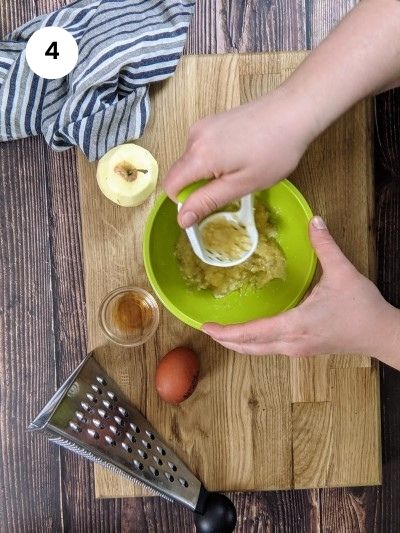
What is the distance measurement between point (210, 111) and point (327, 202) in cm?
20

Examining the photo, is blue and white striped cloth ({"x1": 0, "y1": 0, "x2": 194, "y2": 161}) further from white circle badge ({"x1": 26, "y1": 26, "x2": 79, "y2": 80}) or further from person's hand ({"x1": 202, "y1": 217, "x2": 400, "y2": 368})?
person's hand ({"x1": 202, "y1": 217, "x2": 400, "y2": 368})

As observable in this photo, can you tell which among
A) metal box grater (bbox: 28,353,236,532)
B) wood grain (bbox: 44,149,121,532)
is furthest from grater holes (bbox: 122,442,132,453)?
wood grain (bbox: 44,149,121,532)

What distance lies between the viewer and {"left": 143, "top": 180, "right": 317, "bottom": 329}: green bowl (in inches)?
32.7

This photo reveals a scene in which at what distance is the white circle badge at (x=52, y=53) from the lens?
88 centimetres

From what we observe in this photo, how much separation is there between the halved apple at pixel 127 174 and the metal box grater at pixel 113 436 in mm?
221

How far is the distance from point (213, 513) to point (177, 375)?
0.22 metres

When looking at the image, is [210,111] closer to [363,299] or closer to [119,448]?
[363,299]

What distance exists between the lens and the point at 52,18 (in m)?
0.91

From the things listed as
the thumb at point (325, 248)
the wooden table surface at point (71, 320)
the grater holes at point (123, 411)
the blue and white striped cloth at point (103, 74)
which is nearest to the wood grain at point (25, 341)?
the wooden table surface at point (71, 320)

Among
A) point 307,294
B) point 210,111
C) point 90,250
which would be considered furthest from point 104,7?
point 307,294

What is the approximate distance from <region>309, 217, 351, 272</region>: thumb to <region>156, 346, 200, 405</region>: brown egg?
0.22 metres

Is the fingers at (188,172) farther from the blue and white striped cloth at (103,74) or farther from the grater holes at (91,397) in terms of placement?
the grater holes at (91,397)

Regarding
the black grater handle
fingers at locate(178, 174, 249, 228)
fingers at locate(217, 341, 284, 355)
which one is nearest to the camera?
fingers at locate(178, 174, 249, 228)

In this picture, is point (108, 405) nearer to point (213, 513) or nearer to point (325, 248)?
point (213, 513)
